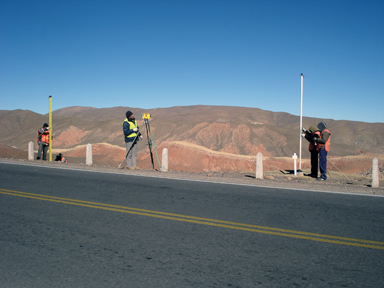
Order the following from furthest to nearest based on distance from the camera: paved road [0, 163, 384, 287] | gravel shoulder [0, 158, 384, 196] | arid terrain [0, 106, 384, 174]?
arid terrain [0, 106, 384, 174]
gravel shoulder [0, 158, 384, 196]
paved road [0, 163, 384, 287]

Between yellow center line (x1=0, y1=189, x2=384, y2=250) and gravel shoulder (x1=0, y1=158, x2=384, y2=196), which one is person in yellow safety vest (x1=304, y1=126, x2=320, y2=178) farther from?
yellow center line (x1=0, y1=189, x2=384, y2=250)

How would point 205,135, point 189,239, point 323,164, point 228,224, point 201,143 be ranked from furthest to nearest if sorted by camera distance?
1. point 205,135
2. point 201,143
3. point 323,164
4. point 228,224
5. point 189,239

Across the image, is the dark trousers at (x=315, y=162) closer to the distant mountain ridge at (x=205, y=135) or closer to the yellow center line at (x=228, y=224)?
the yellow center line at (x=228, y=224)

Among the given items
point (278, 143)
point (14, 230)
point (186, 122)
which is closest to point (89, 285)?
point (14, 230)

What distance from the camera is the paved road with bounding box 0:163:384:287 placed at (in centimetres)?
330

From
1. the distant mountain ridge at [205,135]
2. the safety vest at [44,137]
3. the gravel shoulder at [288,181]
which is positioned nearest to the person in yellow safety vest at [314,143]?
the gravel shoulder at [288,181]

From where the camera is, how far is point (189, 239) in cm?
435

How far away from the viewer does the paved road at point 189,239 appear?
330 cm

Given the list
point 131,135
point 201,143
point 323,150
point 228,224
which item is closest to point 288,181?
point 323,150

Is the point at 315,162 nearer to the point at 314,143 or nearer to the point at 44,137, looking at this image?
the point at 314,143

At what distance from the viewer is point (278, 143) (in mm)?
64750

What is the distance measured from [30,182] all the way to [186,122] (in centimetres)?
6903

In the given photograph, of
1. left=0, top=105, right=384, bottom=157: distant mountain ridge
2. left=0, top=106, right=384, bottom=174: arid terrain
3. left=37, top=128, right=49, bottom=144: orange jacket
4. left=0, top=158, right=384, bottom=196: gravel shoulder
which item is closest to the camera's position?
left=0, top=158, right=384, bottom=196: gravel shoulder

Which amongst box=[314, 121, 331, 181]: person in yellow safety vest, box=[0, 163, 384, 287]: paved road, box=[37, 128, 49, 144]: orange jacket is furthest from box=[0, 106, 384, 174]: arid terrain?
box=[0, 163, 384, 287]: paved road
